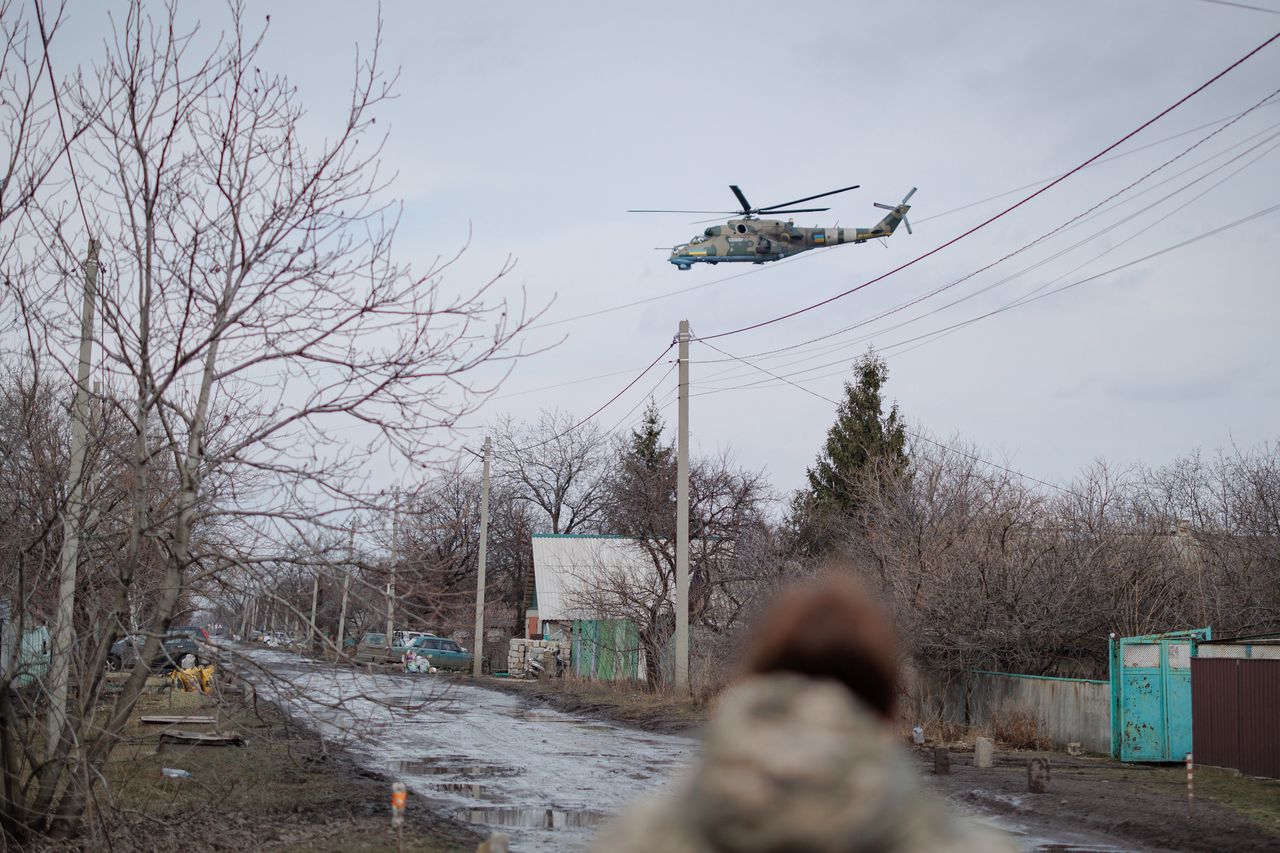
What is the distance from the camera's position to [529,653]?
51375 millimetres

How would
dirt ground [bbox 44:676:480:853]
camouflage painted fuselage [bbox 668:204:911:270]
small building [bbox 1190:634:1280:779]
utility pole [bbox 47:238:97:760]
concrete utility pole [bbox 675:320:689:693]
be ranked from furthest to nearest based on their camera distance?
1. camouflage painted fuselage [bbox 668:204:911:270]
2. concrete utility pole [bbox 675:320:689:693]
3. small building [bbox 1190:634:1280:779]
4. dirt ground [bbox 44:676:480:853]
5. utility pole [bbox 47:238:97:760]

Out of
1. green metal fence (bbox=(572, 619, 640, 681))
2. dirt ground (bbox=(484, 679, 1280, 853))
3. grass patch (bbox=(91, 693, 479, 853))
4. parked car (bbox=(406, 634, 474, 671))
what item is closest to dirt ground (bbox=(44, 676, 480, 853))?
grass patch (bbox=(91, 693, 479, 853))

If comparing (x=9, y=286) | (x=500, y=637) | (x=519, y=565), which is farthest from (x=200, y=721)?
(x=519, y=565)

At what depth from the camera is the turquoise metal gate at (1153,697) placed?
20.2 m

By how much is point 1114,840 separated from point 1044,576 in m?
11.6

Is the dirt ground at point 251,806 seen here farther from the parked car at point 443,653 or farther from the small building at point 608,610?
the parked car at point 443,653

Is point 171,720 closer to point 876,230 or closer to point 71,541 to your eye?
point 71,541

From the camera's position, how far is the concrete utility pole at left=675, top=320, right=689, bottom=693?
29969 millimetres

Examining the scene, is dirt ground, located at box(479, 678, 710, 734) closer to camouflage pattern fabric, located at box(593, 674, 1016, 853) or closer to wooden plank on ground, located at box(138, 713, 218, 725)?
wooden plank on ground, located at box(138, 713, 218, 725)

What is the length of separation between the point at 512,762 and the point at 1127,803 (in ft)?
32.8

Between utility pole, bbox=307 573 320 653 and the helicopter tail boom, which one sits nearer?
utility pole, bbox=307 573 320 653

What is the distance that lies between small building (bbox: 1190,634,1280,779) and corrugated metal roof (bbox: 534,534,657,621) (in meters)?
21.1

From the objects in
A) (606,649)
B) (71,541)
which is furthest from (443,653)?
(71,541)

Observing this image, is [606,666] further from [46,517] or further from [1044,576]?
[46,517]
